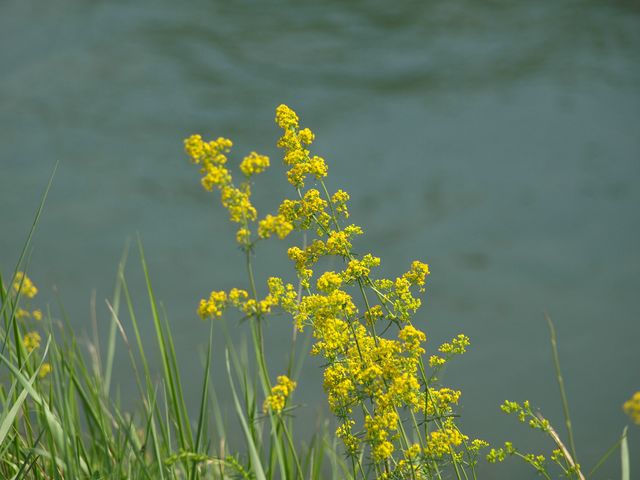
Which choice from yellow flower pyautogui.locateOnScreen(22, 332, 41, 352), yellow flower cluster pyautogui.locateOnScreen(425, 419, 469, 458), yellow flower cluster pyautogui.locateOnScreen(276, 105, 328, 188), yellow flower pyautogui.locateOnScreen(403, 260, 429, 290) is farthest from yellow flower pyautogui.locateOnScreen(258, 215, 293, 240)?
yellow flower pyautogui.locateOnScreen(22, 332, 41, 352)

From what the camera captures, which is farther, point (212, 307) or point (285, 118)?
point (285, 118)

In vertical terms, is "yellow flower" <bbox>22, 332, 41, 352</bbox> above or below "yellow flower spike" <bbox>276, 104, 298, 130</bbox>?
below

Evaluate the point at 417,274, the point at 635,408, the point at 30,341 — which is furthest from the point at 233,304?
the point at 30,341

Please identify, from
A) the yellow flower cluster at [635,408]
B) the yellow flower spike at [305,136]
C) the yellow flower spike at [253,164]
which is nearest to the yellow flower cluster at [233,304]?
the yellow flower spike at [253,164]

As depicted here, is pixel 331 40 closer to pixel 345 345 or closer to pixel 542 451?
pixel 542 451

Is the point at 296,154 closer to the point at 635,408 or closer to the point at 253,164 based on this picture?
the point at 253,164

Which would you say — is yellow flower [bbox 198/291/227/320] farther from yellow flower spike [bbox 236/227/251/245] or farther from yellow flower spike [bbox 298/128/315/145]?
yellow flower spike [bbox 298/128/315/145]

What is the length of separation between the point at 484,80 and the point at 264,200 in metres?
2.98

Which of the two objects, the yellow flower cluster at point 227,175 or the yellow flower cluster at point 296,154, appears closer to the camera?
the yellow flower cluster at point 227,175

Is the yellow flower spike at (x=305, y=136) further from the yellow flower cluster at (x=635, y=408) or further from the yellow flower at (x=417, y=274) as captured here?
the yellow flower cluster at (x=635, y=408)

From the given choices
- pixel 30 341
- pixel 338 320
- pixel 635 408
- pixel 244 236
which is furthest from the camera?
pixel 30 341

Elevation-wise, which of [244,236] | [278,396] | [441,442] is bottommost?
[441,442]

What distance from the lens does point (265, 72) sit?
30.5ft

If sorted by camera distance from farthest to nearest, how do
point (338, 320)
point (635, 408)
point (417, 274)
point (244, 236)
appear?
point (417, 274), point (338, 320), point (244, 236), point (635, 408)
